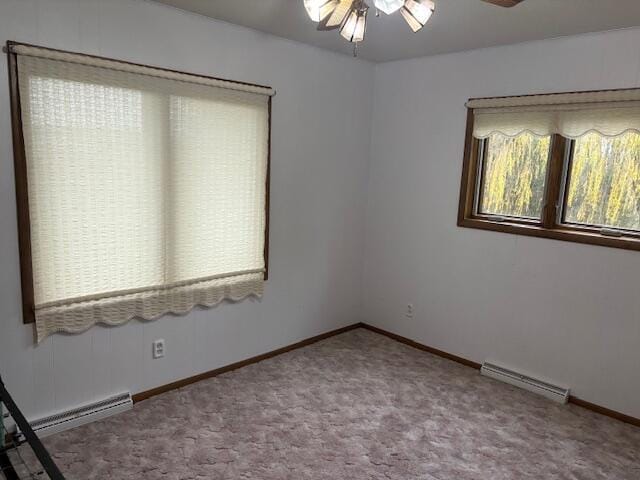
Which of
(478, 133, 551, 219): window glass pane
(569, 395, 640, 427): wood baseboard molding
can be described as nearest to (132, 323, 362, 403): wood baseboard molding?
(478, 133, 551, 219): window glass pane

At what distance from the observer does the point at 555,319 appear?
10.6ft

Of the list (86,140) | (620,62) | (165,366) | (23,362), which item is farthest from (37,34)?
(620,62)

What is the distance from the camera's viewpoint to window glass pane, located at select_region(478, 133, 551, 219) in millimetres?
3299

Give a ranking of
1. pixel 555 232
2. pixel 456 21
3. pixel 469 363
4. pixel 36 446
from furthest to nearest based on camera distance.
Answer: pixel 469 363
pixel 555 232
pixel 456 21
pixel 36 446

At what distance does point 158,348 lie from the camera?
9.92 feet

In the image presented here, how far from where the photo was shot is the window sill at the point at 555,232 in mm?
2898

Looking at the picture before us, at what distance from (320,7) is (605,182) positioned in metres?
2.24

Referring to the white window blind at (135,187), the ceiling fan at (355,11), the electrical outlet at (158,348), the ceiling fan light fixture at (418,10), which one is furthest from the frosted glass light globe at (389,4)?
the electrical outlet at (158,348)

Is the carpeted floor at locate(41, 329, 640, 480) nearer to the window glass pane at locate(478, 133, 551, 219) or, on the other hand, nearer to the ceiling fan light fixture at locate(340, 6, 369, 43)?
the window glass pane at locate(478, 133, 551, 219)

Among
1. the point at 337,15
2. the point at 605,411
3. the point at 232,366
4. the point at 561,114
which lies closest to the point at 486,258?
the point at 561,114

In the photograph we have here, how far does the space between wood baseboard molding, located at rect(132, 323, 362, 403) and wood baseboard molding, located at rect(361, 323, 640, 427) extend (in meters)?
0.31

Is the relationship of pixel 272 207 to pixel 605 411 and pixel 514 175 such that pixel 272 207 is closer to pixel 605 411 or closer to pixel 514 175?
pixel 514 175

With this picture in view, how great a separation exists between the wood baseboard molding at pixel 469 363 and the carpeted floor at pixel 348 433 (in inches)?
2.7

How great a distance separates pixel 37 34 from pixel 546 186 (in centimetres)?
310
